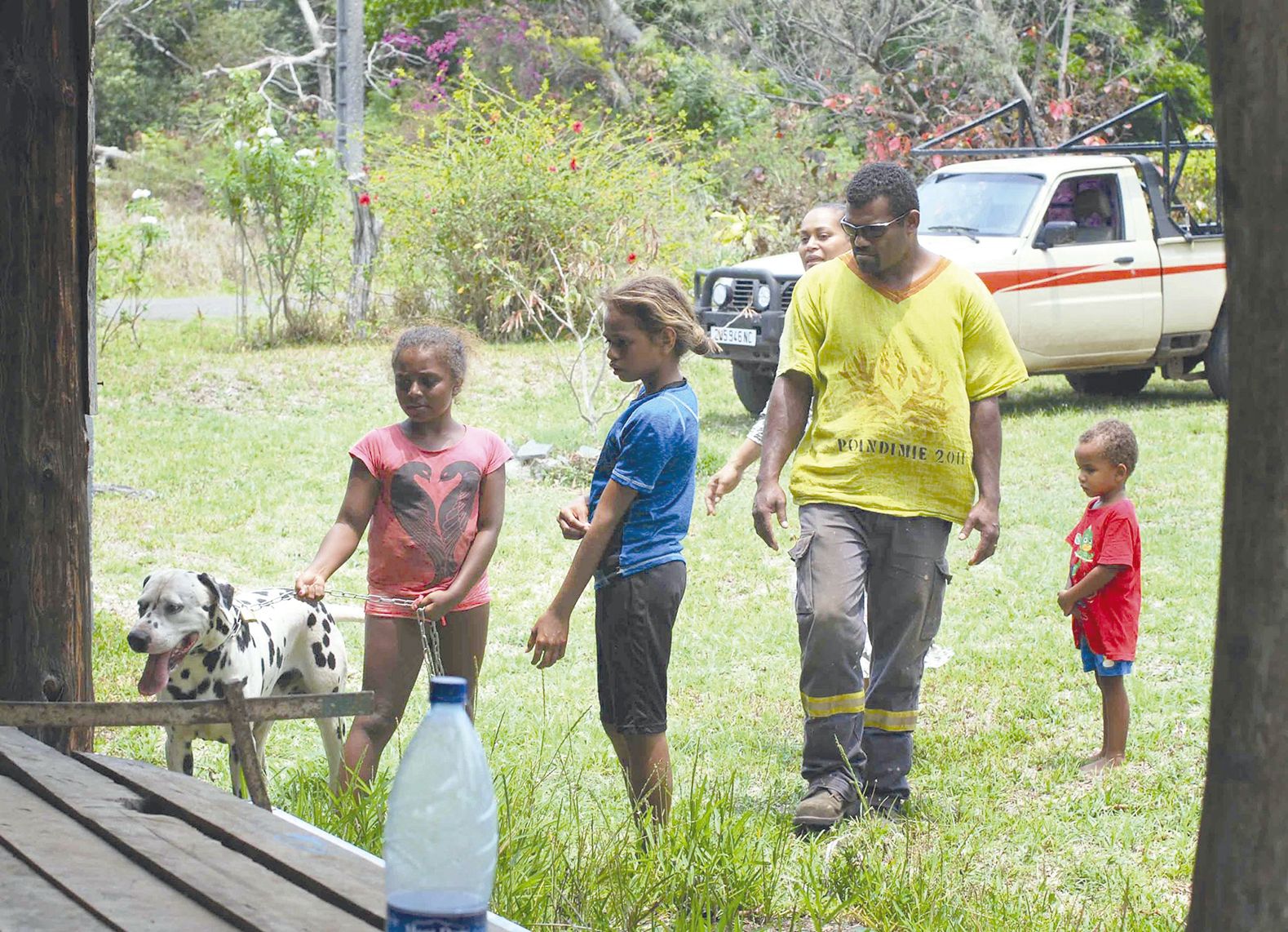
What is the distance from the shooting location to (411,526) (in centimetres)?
474

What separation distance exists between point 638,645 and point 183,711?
144cm

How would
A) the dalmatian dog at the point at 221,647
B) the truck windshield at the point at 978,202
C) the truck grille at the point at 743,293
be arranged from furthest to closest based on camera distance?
the truck windshield at the point at 978,202 → the truck grille at the point at 743,293 → the dalmatian dog at the point at 221,647

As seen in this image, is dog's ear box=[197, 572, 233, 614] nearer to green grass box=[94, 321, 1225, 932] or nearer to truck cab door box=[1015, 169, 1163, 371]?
green grass box=[94, 321, 1225, 932]

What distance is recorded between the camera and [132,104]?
40125 millimetres

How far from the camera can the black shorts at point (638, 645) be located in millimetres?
4395

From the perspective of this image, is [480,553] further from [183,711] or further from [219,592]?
[183,711]

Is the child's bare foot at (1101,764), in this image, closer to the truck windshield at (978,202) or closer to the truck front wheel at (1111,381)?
the truck windshield at (978,202)

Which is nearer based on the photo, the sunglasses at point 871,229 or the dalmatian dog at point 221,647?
the dalmatian dog at point 221,647

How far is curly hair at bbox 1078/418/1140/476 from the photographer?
571cm

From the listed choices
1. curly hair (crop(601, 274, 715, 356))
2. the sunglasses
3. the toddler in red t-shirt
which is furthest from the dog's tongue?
the toddler in red t-shirt

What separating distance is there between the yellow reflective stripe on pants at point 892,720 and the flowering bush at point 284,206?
41.6ft

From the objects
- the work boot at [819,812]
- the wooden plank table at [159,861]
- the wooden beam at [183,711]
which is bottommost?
the work boot at [819,812]

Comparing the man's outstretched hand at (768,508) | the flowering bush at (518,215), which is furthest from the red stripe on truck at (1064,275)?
the man's outstretched hand at (768,508)

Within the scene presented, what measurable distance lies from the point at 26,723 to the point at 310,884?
1.09m
